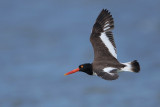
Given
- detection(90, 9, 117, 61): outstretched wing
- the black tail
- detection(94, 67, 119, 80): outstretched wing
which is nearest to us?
detection(94, 67, 119, 80): outstretched wing

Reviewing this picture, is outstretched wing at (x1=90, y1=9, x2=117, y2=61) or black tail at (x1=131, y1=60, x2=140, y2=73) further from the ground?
outstretched wing at (x1=90, y1=9, x2=117, y2=61)

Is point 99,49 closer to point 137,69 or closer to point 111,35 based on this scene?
point 111,35

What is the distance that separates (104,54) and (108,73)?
2.10 meters

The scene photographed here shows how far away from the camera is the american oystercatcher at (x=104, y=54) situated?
453 inches

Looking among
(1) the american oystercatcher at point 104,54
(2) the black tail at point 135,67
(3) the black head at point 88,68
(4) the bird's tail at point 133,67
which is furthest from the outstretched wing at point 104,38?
(2) the black tail at point 135,67

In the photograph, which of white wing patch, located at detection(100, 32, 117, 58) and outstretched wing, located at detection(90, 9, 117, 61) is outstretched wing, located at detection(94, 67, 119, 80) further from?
white wing patch, located at detection(100, 32, 117, 58)

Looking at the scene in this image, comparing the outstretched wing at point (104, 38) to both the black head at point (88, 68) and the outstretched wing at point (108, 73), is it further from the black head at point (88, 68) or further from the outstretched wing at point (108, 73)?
the outstretched wing at point (108, 73)

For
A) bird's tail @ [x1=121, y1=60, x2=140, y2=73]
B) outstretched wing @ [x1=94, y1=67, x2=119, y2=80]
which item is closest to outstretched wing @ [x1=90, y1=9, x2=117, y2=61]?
bird's tail @ [x1=121, y1=60, x2=140, y2=73]

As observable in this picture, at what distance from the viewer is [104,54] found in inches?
500

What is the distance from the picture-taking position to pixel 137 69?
11.5 metres

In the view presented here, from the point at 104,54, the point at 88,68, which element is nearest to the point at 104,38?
the point at 104,54

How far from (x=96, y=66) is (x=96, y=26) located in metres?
2.12

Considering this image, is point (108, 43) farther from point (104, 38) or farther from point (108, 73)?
point (108, 73)

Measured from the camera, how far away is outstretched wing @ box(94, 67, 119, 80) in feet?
33.5
